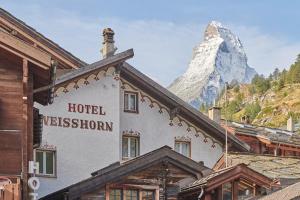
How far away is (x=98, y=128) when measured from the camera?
3691cm

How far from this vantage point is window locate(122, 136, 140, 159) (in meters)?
38.2

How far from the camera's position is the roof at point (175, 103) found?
37875 mm

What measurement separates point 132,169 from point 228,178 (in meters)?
3.14

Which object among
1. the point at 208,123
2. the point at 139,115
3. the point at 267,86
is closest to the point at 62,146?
the point at 139,115

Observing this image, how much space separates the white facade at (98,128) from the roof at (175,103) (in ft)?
1.00

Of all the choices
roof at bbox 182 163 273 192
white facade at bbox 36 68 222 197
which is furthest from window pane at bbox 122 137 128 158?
roof at bbox 182 163 273 192

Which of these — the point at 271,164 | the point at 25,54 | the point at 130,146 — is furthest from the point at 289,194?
the point at 130,146

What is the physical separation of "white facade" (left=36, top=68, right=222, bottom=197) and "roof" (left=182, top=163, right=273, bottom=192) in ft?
25.1

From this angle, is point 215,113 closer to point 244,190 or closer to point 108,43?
point 108,43

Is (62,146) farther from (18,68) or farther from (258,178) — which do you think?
(18,68)

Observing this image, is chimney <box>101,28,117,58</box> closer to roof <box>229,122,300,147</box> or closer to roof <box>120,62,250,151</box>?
roof <box>120,62,250,151</box>

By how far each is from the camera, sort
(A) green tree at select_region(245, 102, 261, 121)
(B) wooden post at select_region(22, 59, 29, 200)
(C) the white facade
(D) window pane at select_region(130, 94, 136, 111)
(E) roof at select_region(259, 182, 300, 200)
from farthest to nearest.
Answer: (A) green tree at select_region(245, 102, 261, 121) → (D) window pane at select_region(130, 94, 136, 111) → (C) the white facade → (E) roof at select_region(259, 182, 300, 200) → (B) wooden post at select_region(22, 59, 29, 200)

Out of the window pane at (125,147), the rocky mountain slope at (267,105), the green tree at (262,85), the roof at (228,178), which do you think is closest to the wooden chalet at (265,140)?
the window pane at (125,147)

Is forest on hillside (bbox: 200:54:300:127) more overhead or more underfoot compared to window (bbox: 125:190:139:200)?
more overhead
